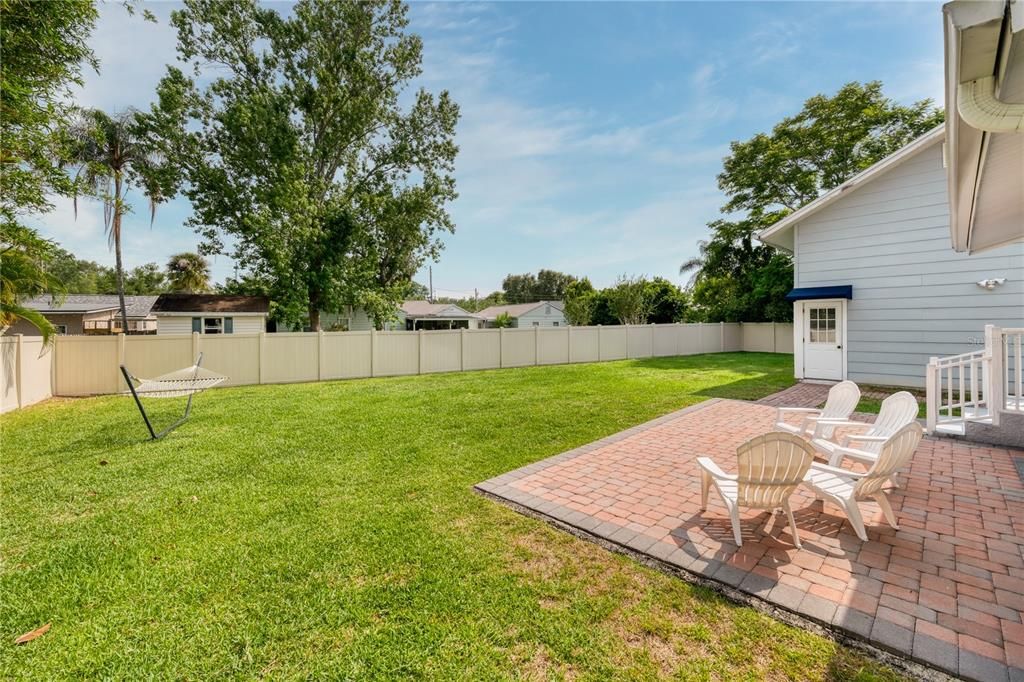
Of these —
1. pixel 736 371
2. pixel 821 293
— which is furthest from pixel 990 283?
pixel 736 371

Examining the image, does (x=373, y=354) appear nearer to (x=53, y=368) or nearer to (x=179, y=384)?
(x=179, y=384)

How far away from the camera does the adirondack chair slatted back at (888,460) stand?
3223mm

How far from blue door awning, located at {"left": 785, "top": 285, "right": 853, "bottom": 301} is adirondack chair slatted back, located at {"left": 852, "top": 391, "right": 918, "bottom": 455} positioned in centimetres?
675

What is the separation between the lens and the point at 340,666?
2.10 meters

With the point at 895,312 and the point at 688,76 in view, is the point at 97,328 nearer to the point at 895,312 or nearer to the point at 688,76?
the point at 688,76

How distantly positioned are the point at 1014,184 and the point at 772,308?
67.8 ft

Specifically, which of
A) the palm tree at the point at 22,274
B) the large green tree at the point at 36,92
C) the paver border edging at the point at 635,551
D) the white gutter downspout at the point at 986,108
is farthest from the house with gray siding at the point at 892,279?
the palm tree at the point at 22,274

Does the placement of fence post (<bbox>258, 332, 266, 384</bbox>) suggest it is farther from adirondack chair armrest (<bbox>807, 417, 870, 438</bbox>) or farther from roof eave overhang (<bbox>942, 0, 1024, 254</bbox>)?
roof eave overhang (<bbox>942, 0, 1024, 254</bbox>)

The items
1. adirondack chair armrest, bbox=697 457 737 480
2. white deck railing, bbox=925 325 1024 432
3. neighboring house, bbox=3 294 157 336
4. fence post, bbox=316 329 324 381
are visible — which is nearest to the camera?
adirondack chair armrest, bbox=697 457 737 480

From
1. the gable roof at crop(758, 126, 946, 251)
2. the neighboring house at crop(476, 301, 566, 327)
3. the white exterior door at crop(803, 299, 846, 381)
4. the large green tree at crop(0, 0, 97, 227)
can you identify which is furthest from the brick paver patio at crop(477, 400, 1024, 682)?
the neighboring house at crop(476, 301, 566, 327)

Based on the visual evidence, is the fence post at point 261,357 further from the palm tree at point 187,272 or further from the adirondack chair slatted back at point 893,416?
the palm tree at point 187,272

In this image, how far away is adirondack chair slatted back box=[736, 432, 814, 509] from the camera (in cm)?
306

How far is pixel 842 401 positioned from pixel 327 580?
20.0 ft

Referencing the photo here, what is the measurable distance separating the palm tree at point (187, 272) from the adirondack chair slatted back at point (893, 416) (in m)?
40.7
